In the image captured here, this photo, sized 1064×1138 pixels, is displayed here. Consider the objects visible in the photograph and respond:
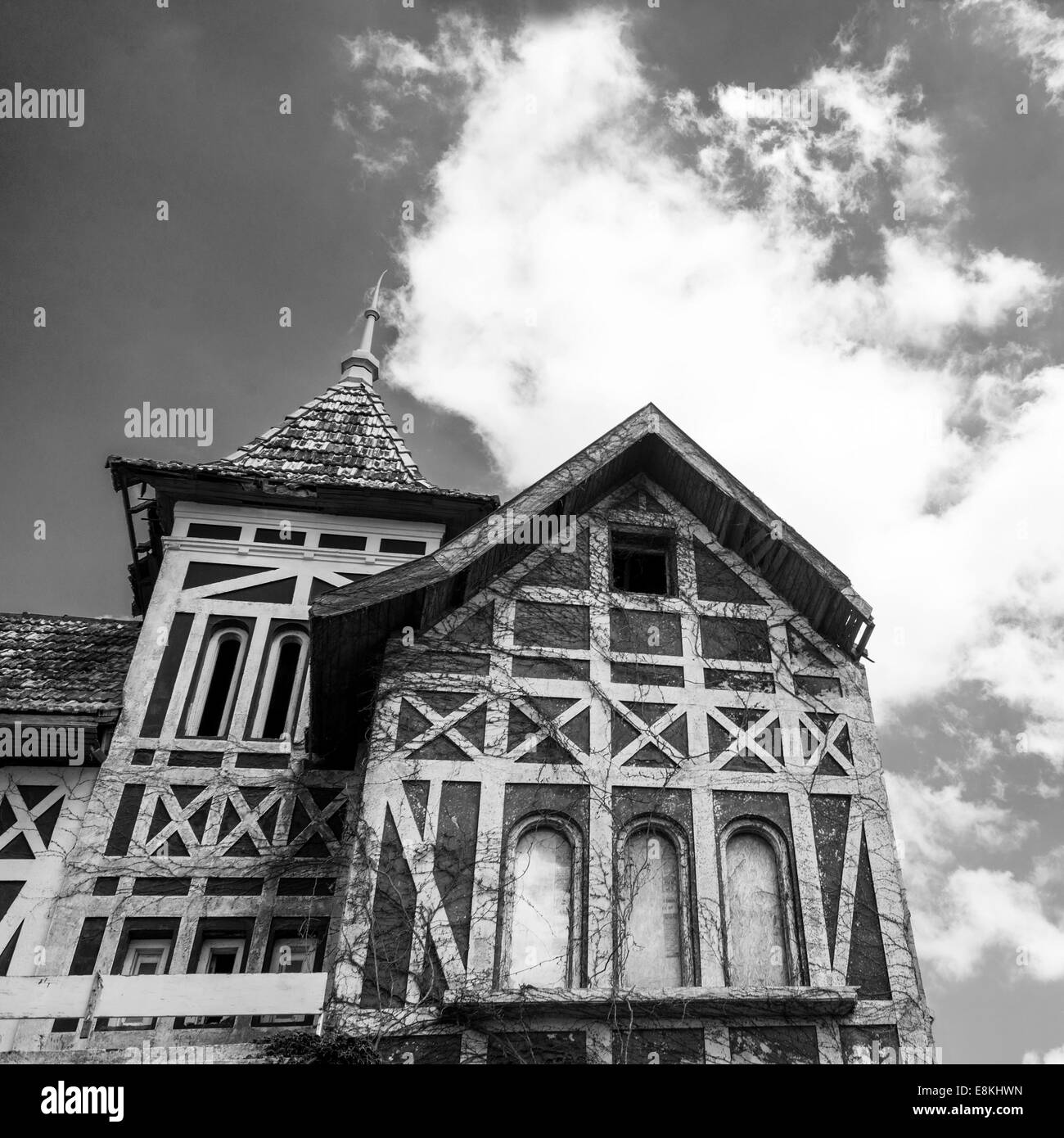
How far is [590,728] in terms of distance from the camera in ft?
32.8

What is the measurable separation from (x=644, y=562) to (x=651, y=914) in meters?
4.70

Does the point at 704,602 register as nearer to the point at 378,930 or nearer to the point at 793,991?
the point at 793,991

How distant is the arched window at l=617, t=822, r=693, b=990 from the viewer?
29.2 feet

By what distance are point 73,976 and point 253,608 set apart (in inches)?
203

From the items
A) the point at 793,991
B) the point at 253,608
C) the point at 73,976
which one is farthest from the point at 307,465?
the point at 793,991

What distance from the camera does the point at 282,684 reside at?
12.8 meters

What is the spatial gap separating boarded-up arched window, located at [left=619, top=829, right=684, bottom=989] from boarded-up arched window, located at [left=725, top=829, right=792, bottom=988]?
0.52m

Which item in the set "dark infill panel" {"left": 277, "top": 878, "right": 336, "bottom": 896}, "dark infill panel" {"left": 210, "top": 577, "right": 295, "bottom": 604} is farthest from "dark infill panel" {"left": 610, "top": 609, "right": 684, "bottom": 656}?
"dark infill panel" {"left": 210, "top": 577, "right": 295, "bottom": 604}

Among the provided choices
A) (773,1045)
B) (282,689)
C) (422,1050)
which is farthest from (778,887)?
(282,689)

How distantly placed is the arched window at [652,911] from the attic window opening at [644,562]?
10.4 feet

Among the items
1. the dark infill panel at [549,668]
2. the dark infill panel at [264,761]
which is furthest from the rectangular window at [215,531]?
the dark infill panel at [549,668]

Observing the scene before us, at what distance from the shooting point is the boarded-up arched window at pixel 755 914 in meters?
9.01

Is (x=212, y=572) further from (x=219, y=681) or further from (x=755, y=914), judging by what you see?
(x=755, y=914)

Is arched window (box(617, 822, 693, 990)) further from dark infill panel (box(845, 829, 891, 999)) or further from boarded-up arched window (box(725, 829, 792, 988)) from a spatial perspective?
dark infill panel (box(845, 829, 891, 999))
